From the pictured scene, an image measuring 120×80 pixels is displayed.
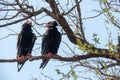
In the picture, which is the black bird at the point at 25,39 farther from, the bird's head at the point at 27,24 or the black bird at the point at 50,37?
the black bird at the point at 50,37

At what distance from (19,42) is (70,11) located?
151 cm

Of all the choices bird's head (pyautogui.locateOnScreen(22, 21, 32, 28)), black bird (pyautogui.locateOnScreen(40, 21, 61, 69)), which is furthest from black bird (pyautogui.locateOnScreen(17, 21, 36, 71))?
black bird (pyautogui.locateOnScreen(40, 21, 61, 69))

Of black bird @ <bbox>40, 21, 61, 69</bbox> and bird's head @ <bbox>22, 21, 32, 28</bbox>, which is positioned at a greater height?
bird's head @ <bbox>22, 21, 32, 28</bbox>

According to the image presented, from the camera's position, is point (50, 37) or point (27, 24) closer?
point (50, 37)

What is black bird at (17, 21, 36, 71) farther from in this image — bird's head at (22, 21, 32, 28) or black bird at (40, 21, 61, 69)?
black bird at (40, 21, 61, 69)

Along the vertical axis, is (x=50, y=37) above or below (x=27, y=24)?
below

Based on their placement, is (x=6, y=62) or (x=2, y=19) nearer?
(x=6, y=62)

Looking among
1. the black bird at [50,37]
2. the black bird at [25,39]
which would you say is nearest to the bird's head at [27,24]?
the black bird at [25,39]

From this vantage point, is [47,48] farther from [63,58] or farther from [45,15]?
[63,58]

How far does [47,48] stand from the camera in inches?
275

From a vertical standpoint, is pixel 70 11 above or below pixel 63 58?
above

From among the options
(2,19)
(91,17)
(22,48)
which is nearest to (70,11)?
(91,17)

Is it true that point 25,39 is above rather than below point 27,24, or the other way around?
below

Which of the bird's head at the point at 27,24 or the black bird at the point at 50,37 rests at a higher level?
the bird's head at the point at 27,24
